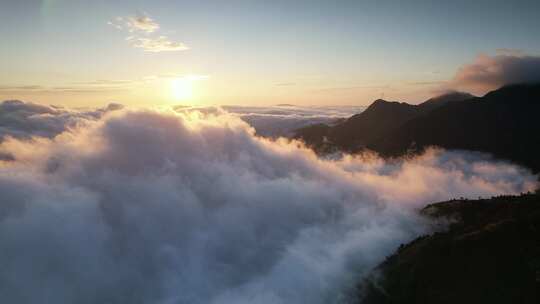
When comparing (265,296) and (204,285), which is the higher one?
(265,296)

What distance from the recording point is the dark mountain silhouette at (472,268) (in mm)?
71250

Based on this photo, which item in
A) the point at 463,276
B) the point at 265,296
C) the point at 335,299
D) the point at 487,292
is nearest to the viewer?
the point at 487,292

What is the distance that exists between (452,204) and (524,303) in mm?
69488

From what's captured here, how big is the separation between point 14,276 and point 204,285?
101 meters

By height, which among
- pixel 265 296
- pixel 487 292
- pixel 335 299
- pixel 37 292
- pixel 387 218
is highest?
pixel 487 292

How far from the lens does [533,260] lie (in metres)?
72.9

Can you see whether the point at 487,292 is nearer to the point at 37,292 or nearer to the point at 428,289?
the point at 428,289

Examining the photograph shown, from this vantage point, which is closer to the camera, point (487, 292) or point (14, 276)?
point (487, 292)

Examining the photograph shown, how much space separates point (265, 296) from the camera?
462 ft

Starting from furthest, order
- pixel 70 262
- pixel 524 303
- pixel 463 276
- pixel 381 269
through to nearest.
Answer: pixel 70 262
pixel 381 269
pixel 463 276
pixel 524 303

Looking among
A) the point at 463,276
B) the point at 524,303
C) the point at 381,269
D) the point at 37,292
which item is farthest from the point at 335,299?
the point at 37,292

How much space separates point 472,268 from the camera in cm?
7831

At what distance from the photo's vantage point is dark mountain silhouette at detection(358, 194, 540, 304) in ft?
234

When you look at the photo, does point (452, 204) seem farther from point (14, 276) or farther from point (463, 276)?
point (14, 276)
